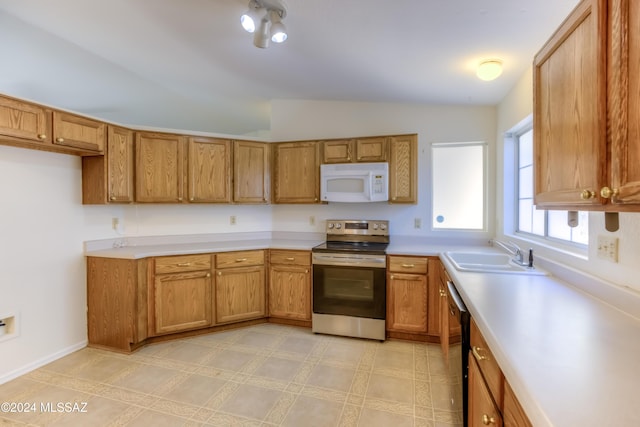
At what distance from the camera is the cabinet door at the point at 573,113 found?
0.93 metres

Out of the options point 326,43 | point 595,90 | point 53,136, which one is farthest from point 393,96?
point 53,136

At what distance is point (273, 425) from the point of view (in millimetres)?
1802

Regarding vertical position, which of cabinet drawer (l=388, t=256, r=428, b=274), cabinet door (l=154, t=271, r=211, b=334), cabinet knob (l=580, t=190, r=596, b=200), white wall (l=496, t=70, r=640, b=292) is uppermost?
cabinet knob (l=580, t=190, r=596, b=200)

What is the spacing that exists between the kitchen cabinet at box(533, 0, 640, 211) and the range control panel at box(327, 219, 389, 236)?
2.03 meters

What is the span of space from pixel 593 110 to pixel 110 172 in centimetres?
326

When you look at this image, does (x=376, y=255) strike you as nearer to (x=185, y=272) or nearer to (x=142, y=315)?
(x=185, y=272)

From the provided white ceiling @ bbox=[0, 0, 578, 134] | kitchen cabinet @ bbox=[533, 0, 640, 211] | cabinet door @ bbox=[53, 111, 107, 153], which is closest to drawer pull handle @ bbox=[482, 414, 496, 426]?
kitchen cabinet @ bbox=[533, 0, 640, 211]

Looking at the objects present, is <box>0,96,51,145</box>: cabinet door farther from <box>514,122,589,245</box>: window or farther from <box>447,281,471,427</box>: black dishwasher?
<box>514,122,589,245</box>: window

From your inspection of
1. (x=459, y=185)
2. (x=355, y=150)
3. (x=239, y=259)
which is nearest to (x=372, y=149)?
(x=355, y=150)

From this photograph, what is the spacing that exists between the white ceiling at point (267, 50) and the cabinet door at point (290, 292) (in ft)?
6.30

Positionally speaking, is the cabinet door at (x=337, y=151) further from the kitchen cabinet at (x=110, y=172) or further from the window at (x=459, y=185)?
the kitchen cabinet at (x=110, y=172)

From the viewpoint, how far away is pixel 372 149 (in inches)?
125

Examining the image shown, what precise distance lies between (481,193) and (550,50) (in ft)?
7.13

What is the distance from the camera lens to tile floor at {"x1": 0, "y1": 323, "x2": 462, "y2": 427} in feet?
6.11
